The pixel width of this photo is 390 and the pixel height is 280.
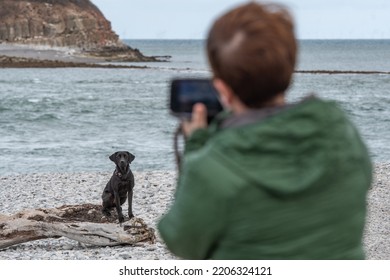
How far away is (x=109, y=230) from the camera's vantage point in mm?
8570

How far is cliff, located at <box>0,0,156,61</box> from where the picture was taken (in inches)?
4336

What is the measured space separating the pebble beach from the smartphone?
Answer: 650 centimetres

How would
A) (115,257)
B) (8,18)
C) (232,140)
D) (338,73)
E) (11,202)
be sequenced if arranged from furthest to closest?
(8,18) < (338,73) < (11,202) < (115,257) < (232,140)

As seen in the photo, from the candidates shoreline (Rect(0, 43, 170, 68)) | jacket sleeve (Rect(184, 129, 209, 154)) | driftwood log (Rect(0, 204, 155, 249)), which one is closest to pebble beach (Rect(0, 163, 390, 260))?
driftwood log (Rect(0, 204, 155, 249))

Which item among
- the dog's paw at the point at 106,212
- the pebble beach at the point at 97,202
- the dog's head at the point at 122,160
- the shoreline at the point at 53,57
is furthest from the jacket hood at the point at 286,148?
the shoreline at the point at 53,57

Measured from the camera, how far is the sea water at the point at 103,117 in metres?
20.8

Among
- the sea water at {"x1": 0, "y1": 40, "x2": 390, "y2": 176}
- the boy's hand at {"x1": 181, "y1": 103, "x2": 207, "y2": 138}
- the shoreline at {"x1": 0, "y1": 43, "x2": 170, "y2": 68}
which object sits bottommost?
the shoreline at {"x1": 0, "y1": 43, "x2": 170, "y2": 68}

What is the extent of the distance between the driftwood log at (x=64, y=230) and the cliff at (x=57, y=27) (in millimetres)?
99599

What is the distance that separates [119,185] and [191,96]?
7.58 meters

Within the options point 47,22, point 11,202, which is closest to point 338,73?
point 47,22

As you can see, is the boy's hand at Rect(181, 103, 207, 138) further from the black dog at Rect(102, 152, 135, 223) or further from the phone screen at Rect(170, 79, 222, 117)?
the black dog at Rect(102, 152, 135, 223)

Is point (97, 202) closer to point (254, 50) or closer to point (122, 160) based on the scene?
point (122, 160)
